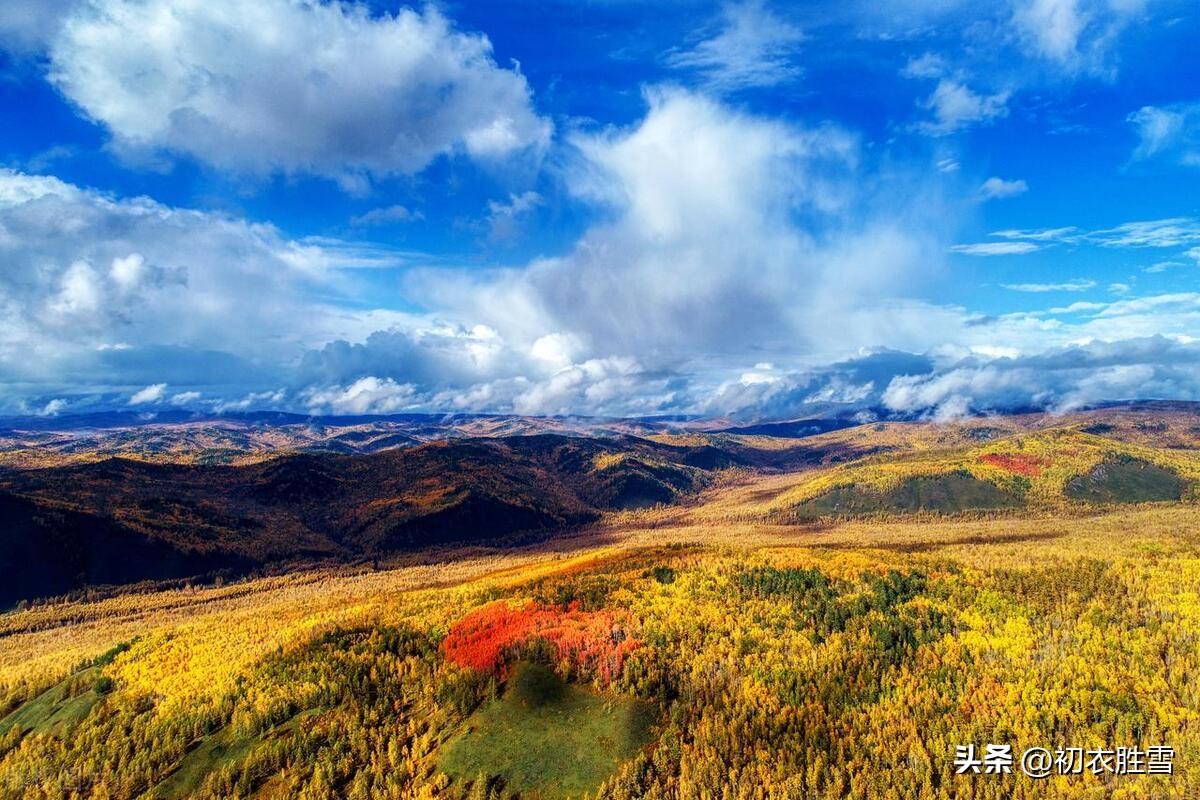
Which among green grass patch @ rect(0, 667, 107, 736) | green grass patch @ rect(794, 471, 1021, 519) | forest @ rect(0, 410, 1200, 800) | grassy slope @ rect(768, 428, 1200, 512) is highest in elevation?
forest @ rect(0, 410, 1200, 800)

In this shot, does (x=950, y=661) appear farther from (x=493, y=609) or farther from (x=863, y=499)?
(x=863, y=499)

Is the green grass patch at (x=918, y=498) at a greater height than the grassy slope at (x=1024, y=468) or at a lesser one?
lesser

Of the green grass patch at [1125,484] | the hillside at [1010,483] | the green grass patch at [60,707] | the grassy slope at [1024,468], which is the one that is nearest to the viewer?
the green grass patch at [60,707]

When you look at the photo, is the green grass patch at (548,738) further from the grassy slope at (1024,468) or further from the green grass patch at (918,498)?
the grassy slope at (1024,468)

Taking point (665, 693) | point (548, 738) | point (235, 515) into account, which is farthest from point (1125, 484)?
point (235, 515)

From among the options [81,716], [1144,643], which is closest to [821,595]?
[1144,643]

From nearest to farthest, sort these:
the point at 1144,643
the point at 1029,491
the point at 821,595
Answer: the point at 1144,643 → the point at 821,595 → the point at 1029,491

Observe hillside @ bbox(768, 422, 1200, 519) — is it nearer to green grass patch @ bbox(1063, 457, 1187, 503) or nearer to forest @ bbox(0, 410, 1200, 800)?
green grass patch @ bbox(1063, 457, 1187, 503)

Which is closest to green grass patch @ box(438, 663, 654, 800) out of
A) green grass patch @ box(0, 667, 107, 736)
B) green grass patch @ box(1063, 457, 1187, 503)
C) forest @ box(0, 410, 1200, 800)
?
forest @ box(0, 410, 1200, 800)

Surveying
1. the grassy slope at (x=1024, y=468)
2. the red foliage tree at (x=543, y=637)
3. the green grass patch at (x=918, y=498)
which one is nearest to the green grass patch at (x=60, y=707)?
the red foliage tree at (x=543, y=637)
